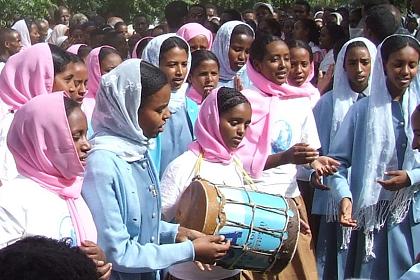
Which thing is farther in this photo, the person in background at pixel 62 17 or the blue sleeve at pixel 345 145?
the person in background at pixel 62 17

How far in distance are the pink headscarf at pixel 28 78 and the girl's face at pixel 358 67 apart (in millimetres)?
2050

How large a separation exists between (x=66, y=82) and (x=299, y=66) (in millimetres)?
1909

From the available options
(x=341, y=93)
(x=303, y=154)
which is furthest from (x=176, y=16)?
(x=303, y=154)

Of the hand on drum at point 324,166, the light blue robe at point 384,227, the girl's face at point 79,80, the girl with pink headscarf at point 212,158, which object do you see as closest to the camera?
the girl with pink headscarf at point 212,158

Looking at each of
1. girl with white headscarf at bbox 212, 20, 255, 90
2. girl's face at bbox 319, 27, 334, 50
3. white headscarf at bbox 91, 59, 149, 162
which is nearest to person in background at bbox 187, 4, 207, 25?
girl's face at bbox 319, 27, 334, 50

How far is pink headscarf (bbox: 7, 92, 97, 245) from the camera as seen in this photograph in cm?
319

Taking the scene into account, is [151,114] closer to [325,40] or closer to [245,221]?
[245,221]

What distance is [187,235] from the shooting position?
3795 millimetres

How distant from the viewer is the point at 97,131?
3605 millimetres

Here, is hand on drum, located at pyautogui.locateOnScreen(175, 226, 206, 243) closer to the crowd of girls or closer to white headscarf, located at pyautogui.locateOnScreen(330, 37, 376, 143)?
the crowd of girls

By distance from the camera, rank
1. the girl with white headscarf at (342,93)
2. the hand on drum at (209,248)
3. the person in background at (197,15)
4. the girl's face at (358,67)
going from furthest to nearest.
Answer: the person in background at (197,15), the girl's face at (358,67), the girl with white headscarf at (342,93), the hand on drum at (209,248)

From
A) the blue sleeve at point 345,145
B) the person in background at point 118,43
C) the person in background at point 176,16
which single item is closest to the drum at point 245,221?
the blue sleeve at point 345,145

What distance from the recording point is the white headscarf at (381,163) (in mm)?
4840

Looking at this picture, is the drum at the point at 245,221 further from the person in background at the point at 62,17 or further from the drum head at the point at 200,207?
the person in background at the point at 62,17
